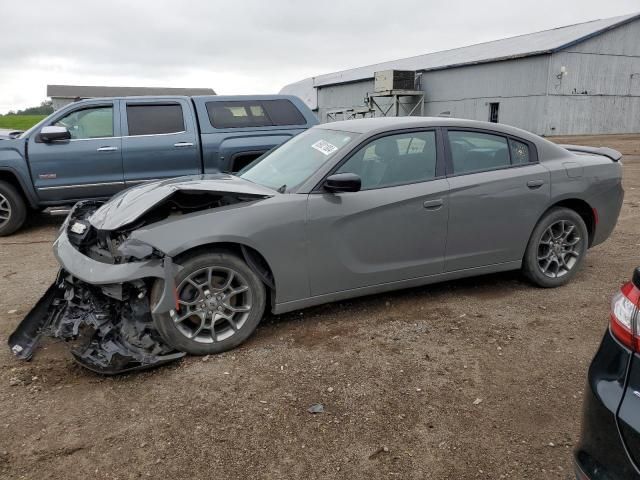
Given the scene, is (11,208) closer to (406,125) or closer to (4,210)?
(4,210)

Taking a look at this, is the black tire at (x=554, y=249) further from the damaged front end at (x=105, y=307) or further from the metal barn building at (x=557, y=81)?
the metal barn building at (x=557, y=81)

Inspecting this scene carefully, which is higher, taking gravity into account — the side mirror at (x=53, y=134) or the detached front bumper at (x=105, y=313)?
the side mirror at (x=53, y=134)

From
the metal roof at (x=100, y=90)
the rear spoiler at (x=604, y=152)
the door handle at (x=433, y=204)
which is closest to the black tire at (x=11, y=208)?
the door handle at (x=433, y=204)

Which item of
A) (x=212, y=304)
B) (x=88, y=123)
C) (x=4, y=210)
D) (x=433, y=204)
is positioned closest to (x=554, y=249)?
(x=433, y=204)

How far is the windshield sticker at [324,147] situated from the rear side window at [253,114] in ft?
12.8

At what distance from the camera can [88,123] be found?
7.56 meters

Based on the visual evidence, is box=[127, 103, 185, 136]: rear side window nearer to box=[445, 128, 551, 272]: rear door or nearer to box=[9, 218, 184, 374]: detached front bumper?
box=[9, 218, 184, 374]: detached front bumper

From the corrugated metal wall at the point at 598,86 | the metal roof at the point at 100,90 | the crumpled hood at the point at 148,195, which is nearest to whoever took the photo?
the crumpled hood at the point at 148,195

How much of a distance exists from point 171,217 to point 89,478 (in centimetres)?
171

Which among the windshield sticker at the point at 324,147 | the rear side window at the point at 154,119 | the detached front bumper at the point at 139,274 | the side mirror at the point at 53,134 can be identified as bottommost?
the detached front bumper at the point at 139,274

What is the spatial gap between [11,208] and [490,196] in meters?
6.52

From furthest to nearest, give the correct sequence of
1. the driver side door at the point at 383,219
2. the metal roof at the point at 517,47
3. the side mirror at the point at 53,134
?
the metal roof at the point at 517,47 → the side mirror at the point at 53,134 → the driver side door at the point at 383,219

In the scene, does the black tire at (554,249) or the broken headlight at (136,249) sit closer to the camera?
the broken headlight at (136,249)

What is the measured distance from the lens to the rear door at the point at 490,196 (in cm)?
427
